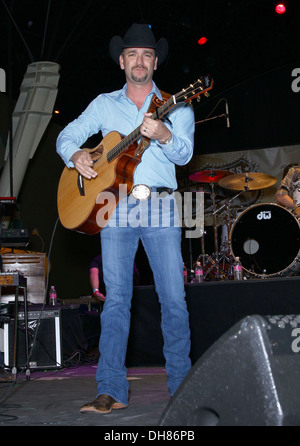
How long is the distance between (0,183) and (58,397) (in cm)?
512

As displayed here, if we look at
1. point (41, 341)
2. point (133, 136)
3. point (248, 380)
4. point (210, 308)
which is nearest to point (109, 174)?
point (133, 136)

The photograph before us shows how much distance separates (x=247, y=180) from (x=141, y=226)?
4.59m

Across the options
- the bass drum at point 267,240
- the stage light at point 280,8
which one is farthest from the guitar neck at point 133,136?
the stage light at point 280,8

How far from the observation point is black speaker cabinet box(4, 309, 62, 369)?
193 inches

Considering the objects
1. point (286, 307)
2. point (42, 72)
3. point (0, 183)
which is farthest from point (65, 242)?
point (286, 307)

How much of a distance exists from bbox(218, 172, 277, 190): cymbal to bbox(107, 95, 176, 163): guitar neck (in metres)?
4.39

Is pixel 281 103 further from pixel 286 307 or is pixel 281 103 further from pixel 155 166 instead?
pixel 155 166

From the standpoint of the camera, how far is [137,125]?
9.12ft

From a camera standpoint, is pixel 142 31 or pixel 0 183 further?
pixel 0 183

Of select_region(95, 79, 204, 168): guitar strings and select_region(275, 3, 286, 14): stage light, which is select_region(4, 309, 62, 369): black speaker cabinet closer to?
select_region(95, 79, 204, 168): guitar strings

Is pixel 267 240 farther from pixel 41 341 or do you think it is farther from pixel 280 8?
pixel 280 8

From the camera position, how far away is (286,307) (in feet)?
13.6

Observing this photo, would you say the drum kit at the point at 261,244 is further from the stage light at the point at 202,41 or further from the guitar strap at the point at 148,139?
the guitar strap at the point at 148,139

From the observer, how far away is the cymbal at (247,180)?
695cm
